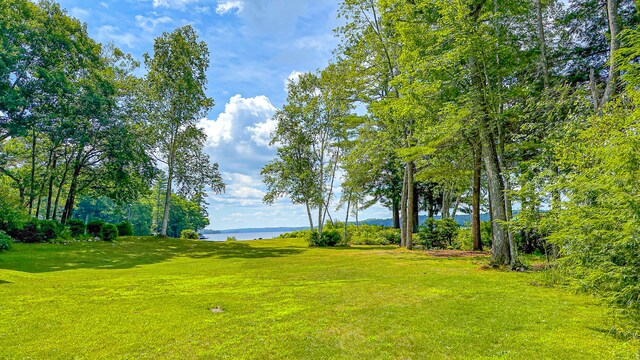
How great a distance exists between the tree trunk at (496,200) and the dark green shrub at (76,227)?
78.1 ft

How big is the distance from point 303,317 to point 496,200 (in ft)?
26.8

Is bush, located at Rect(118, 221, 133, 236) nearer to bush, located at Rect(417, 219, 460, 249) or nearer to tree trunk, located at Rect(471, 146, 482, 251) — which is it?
bush, located at Rect(417, 219, 460, 249)

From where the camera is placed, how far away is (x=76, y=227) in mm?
20781

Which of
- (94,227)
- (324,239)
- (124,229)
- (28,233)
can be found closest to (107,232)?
(94,227)

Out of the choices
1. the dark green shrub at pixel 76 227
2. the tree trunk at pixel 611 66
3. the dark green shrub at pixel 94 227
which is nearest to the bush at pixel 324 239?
the dark green shrub at pixel 94 227

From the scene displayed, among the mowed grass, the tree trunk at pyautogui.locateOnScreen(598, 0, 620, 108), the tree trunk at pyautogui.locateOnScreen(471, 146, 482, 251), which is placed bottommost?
the mowed grass

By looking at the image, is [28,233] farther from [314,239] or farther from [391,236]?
[391,236]

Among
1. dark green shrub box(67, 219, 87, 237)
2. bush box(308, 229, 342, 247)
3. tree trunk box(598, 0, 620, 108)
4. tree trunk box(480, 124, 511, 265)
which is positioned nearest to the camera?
tree trunk box(598, 0, 620, 108)

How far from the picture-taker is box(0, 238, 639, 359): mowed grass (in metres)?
4.25

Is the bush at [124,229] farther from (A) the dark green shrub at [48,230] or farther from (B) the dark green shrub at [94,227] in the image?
(A) the dark green shrub at [48,230]

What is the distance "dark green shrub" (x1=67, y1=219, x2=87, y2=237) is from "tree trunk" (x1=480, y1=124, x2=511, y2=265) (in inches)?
937

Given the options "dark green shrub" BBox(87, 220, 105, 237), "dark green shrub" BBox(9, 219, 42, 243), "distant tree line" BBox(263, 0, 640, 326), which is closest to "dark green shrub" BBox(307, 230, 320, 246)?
"distant tree line" BBox(263, 0, 640, 326)

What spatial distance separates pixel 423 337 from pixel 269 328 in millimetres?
2374

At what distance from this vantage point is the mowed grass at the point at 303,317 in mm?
4250
